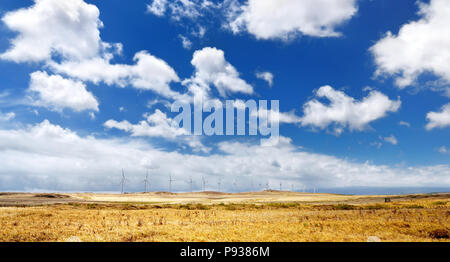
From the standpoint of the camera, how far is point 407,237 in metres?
21.7

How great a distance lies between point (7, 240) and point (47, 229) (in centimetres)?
448
